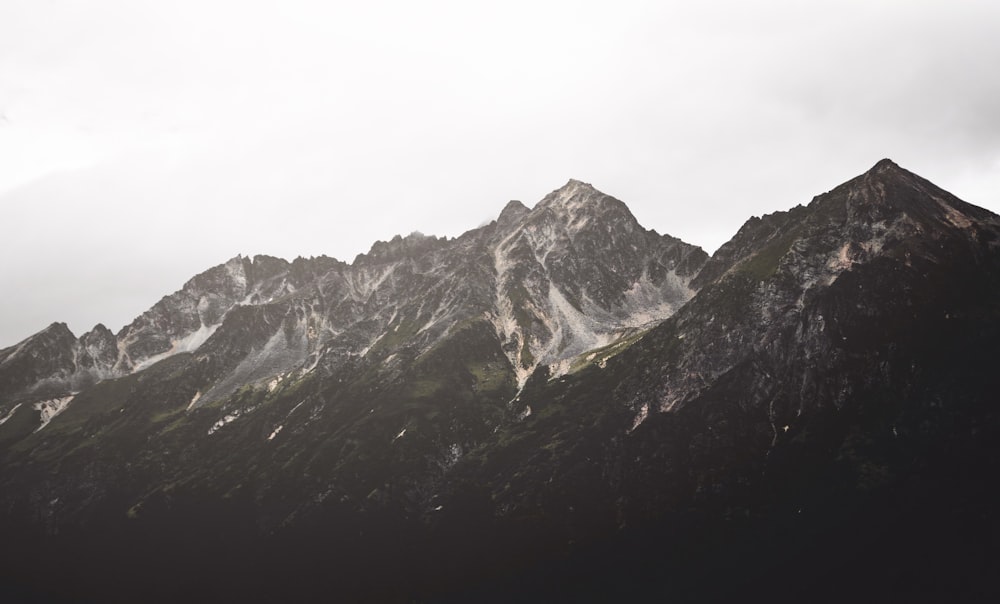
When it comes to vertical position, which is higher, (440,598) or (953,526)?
(440,598)

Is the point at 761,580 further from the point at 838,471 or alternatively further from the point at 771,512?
the point at 838,471

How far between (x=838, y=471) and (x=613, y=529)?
69.2 metres

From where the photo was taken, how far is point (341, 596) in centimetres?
19888

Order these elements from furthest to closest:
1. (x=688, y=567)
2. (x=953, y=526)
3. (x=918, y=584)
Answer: (x=688, y=567) → (x=953, y=526) → (x=918, y=584)

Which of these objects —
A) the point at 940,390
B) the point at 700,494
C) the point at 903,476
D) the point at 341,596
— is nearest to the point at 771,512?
the point at 700,494

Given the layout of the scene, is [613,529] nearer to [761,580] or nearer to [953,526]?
[761,580]

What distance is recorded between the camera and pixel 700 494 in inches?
7840

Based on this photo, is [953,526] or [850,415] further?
[850,415]

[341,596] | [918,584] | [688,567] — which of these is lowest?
[918,584]

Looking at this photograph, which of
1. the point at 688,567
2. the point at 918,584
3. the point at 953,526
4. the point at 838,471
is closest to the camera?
the point at 918,584

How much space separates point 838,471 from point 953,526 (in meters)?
32.0

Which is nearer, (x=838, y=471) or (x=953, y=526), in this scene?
(x=953, y=526)

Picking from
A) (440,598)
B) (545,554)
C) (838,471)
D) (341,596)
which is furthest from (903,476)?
(341,596)

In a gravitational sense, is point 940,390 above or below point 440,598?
above
